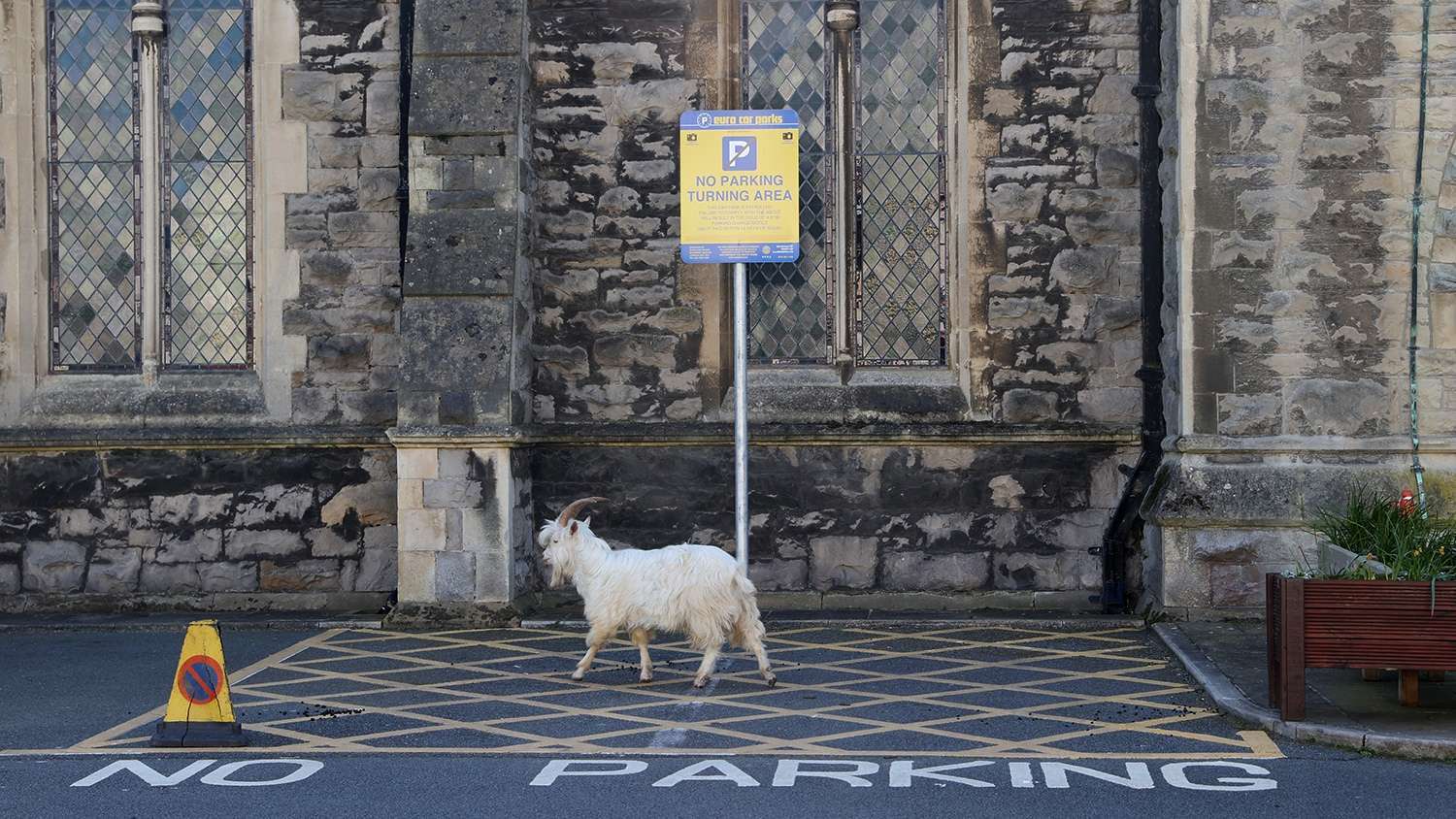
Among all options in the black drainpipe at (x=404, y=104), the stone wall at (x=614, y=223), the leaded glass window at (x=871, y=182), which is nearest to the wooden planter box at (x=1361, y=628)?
the leaded glass window at (x=871, y=182)

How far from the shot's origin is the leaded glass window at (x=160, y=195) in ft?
47.3

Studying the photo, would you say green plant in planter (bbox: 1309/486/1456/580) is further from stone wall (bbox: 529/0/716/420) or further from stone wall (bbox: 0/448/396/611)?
stone wall (bbox: 0/448/396/611)

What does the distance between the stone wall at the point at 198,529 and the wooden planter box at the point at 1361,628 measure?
7.79 meters

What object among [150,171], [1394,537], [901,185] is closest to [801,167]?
[901,185]

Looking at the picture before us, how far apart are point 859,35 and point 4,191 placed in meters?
7.13

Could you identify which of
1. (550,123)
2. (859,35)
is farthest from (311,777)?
(859,35)

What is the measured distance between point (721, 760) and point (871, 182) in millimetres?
7355

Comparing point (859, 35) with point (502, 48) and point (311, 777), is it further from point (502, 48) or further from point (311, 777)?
point (311, 777)

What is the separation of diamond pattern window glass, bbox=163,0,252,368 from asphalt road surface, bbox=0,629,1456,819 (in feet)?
13.7

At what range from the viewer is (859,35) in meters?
14.1

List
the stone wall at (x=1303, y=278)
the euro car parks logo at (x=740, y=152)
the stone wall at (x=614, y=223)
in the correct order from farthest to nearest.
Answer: the stone wall at (x=614, y=223)
the stone wall at (x=1303, y=278)
the euro car parks logo at (x=740, y=152)

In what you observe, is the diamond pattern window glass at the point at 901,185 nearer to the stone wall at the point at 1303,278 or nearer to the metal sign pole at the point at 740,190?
the stone wall at the point at 1303,278

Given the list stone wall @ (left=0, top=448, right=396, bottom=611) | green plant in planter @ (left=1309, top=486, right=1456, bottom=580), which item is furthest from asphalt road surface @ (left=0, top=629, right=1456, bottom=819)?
stone wall @ (left=0, top=448, right=396, bottom=611)

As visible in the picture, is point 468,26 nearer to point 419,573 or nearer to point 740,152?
point 740,152
